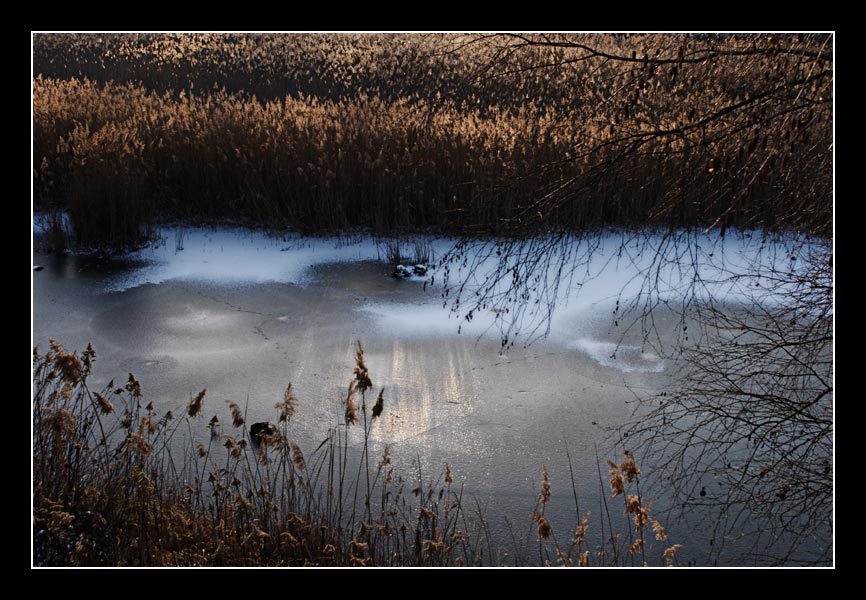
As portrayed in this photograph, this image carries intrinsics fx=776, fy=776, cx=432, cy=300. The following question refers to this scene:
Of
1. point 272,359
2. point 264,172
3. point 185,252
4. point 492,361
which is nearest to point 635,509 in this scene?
point 492,361

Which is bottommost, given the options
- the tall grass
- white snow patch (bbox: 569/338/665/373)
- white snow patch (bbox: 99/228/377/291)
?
the tall grass

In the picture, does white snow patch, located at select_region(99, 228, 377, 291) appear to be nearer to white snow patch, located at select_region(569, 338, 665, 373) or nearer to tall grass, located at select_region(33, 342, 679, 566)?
white snow patch, located at select_region(569, 338, 665, 373)

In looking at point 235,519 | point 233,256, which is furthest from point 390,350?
point 233,256

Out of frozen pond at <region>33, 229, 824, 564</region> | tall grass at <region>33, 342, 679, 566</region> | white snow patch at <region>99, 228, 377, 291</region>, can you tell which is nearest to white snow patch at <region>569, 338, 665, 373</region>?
frozen pond at <region>33, 229, 824, 564</region>

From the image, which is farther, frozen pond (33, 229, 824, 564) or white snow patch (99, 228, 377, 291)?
white snow patch (99, 228, 377, 291)

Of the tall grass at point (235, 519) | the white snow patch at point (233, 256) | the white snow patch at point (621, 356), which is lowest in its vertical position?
the tall grass at point (235, 519)

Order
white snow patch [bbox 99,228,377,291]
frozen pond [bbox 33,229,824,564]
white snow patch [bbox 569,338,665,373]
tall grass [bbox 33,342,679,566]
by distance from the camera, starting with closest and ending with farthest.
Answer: tall grass [bbox 33,342,679,566]
frozen pond [bbox 33,229,824,564]
white snow patch [bbox 569,338,665,373]
white snow patch [bbox 99,228,377,291]

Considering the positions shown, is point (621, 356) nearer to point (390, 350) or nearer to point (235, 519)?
point (390, 350)

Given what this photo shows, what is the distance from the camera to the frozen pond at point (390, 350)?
164 inches

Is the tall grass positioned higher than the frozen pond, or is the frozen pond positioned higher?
the frozen pond

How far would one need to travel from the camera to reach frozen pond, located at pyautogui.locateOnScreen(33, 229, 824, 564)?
164 inches

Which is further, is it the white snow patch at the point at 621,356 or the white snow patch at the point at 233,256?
the white snow patch at the point at 233,256

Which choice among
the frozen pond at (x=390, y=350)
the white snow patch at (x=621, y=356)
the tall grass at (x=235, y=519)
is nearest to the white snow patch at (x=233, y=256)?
the frozen pond at (x=390, y=350)

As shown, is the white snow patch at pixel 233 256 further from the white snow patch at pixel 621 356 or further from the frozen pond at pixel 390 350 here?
the white snow patch at pixel 621 356
